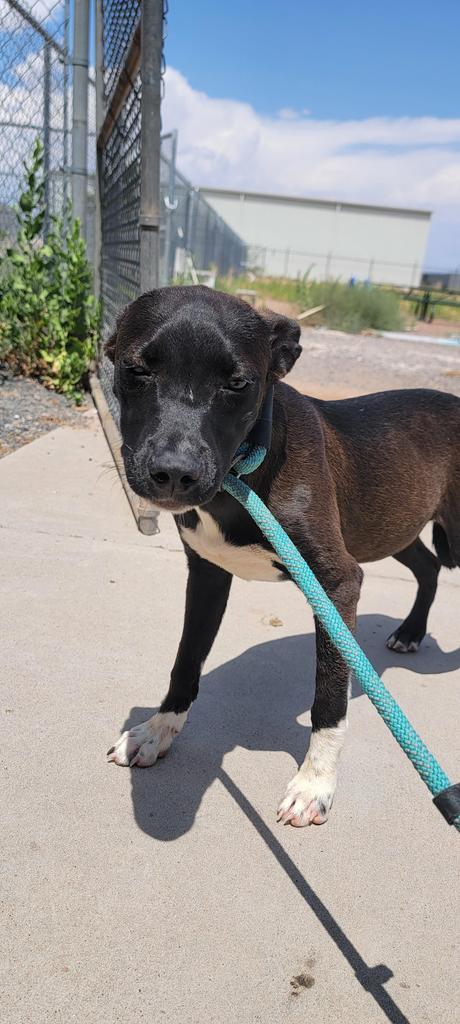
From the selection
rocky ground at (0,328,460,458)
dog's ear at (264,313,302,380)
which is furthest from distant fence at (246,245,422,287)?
dog's ear at (264,313,302,380)

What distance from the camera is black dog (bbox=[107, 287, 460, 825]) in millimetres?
1856

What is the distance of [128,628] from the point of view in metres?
3.36

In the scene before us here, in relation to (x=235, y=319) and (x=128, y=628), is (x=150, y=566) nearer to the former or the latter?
(x=128, y=628)

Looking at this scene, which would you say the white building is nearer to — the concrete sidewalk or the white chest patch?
the concrete sidewalk

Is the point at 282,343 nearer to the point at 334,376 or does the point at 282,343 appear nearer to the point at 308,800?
the point at 308,800

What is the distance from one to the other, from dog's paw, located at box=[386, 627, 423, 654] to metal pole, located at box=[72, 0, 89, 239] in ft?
19.2

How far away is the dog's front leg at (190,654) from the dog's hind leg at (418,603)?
1.20m

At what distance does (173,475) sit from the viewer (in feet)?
5.62

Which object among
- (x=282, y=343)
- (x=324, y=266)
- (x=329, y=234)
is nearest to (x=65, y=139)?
(x=282, y=343)

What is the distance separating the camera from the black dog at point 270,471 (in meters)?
1.86

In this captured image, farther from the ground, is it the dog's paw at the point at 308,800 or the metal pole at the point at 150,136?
the metal pole at the point at 150,136

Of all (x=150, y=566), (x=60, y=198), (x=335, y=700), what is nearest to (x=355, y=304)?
(x=60, y=198)

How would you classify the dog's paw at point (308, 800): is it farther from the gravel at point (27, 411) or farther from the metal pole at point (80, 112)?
the metal pole at point (80, 112)

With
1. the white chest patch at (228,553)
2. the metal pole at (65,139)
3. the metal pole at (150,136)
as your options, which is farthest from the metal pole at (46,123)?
the white chest patch at (228,553)
